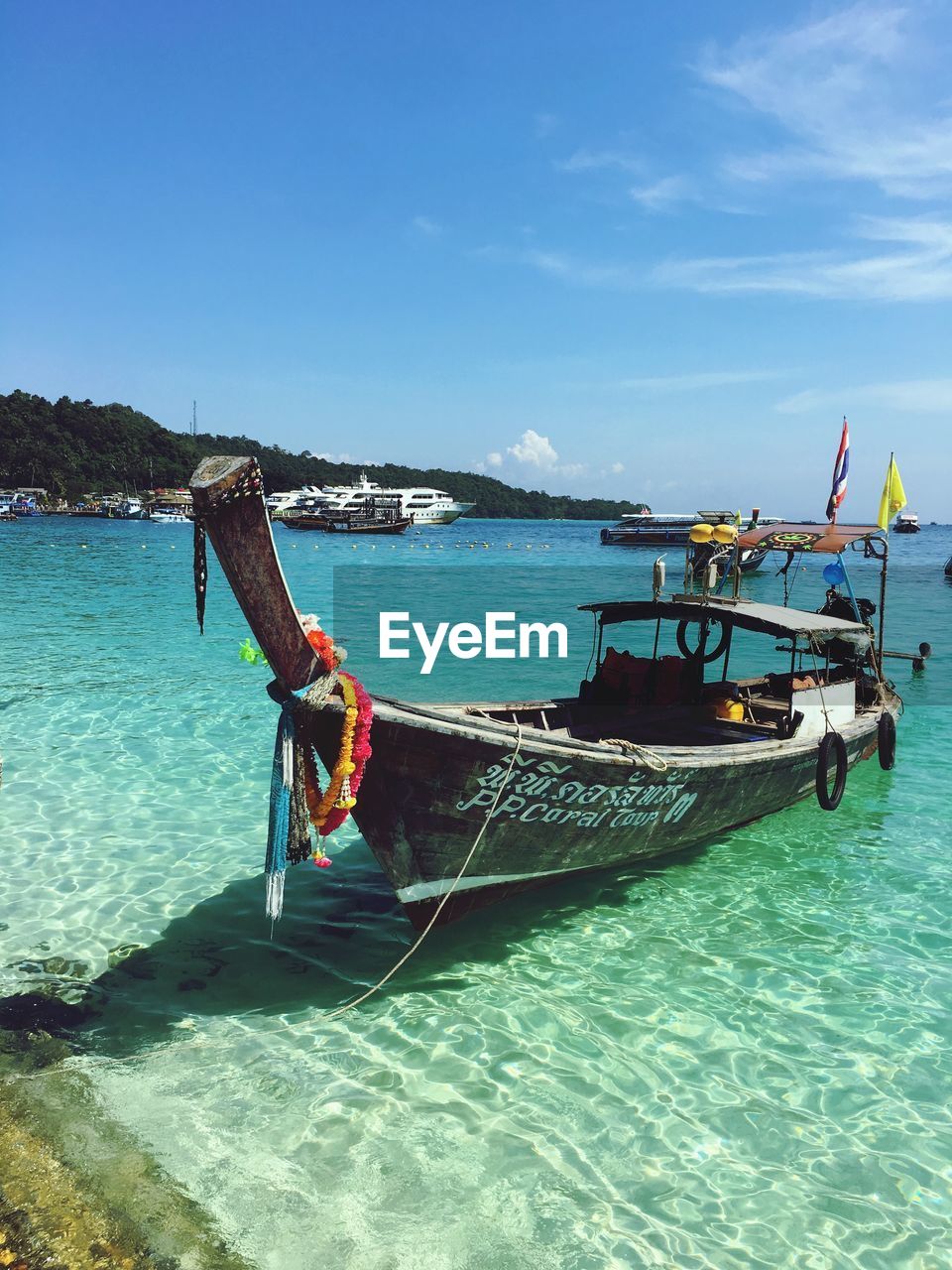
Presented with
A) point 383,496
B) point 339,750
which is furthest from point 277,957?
point 383,496

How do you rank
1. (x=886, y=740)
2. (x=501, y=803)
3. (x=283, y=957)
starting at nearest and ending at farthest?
(x=501, y=803), (x=283, y=957), (x=886, y=740)

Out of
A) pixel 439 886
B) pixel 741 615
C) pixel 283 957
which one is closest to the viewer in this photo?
pixel 439 886

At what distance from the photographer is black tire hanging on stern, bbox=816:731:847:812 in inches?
363

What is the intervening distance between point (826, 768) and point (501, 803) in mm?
4840

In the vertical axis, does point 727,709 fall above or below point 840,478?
below

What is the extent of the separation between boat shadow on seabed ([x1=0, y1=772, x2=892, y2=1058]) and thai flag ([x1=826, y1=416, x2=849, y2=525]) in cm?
750

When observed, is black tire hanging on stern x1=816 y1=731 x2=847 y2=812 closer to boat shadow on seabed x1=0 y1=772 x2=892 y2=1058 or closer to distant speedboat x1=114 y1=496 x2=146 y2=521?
boat shadow on seabed x1=0 y1=772 x2=892 y2=1058

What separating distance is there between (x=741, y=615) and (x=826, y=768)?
195 cm

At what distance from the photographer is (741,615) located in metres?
9.10

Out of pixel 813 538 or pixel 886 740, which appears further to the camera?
pixel 813 538

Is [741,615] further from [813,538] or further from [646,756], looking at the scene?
[813,538]

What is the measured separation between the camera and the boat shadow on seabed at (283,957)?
222 inches

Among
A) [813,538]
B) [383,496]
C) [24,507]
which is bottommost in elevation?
[813,538]

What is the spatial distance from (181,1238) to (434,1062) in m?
1.88
